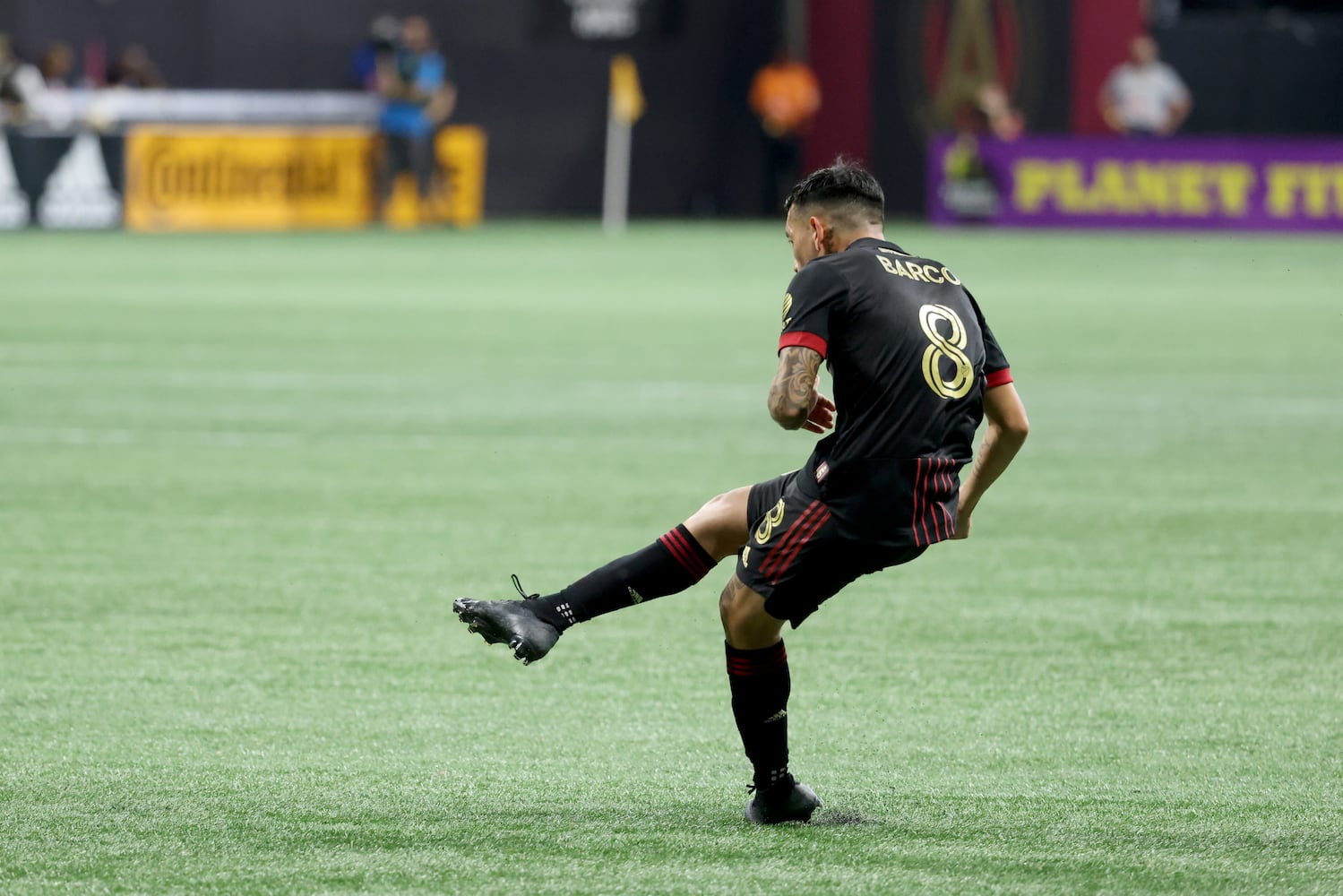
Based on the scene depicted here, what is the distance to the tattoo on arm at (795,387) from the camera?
5406 millimetres

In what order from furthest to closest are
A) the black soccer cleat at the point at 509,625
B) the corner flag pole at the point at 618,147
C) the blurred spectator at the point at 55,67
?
the corner flag pole at the point at 618,147 < the blurred spectator at the point at 55,67 < the black soccer cleat at the point at 509,625

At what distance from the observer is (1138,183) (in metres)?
33.1

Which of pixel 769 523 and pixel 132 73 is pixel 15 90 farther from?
pixel 769 523

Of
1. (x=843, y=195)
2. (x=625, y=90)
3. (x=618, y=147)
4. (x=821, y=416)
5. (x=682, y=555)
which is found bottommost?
(x=618, y=147)

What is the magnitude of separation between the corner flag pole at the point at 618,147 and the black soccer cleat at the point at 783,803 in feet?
102

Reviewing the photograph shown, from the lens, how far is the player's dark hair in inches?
225

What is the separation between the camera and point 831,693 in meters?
7.45

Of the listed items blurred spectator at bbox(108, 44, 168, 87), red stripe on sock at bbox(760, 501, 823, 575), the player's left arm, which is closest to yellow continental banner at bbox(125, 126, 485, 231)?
blurred spectator at bbox(108, 44, 168, 87)

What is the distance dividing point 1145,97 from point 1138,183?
1531 millimetres

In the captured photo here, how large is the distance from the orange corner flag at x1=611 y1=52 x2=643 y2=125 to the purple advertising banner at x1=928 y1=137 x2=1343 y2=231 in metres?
4.71

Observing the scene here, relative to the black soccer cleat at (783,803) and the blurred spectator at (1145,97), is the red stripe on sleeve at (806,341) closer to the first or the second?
the black soccer cleat at (783,803)

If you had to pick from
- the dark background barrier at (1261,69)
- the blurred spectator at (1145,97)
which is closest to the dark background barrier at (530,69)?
the blurred spectator at (1145,97)

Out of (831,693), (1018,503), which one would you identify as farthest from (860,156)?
(831,693)

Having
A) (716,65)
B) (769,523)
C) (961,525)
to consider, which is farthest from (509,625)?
(716,65)
